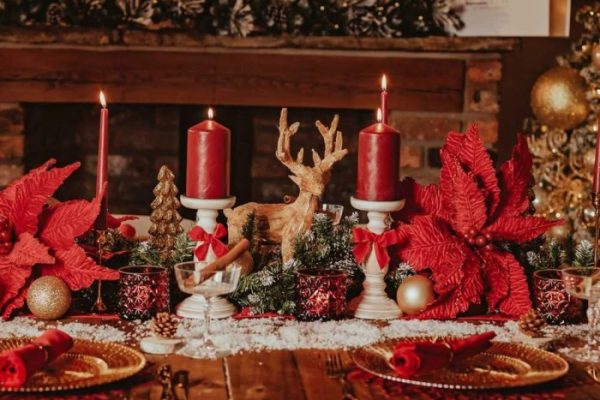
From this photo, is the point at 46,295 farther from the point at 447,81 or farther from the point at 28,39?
the point at 447,81

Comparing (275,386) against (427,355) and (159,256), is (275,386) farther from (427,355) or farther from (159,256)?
(159,256)

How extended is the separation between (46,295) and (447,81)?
7.82ft

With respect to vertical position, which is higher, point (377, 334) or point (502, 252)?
point (502, 252)

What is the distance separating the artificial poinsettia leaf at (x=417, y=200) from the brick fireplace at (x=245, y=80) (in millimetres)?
1902

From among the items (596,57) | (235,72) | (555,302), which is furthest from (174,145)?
(555,302)

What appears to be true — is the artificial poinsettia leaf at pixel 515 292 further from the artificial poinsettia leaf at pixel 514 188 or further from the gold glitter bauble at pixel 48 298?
the gold glitter bauble at pixel 48 298

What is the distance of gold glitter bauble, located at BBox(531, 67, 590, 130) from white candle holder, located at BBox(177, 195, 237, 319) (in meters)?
2.43

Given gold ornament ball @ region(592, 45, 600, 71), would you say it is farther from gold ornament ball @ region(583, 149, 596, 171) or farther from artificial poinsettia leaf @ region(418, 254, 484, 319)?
artificial poinsettia leaf @ region(418, 254, 484, 319)

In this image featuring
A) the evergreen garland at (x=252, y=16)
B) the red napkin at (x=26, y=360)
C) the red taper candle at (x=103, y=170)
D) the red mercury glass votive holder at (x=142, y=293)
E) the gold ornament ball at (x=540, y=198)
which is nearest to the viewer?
the red napkin at (x=26, y=360)

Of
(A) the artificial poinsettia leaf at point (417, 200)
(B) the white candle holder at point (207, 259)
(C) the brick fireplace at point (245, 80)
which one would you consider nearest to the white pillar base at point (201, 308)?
(B) the white candle holder at point (207, 259)

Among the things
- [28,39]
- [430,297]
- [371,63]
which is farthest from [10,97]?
[430,297]

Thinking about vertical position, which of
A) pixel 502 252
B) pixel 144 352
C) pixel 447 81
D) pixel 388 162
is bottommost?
pixel 144 352

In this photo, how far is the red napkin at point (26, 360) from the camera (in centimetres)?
123

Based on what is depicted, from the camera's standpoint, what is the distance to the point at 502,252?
173cm
